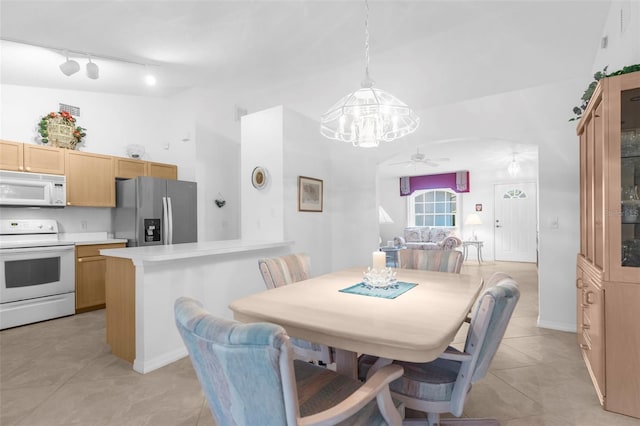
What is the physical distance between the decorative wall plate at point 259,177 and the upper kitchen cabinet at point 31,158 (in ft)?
7.78

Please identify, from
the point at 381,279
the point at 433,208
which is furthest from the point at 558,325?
the point at 433,208

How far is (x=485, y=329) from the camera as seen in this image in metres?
1.23

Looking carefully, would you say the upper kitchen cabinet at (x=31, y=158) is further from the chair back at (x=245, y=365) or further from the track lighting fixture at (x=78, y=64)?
the chair back at (x=245, y=365)

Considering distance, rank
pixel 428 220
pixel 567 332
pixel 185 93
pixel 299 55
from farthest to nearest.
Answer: pixel 428 220 → pixel 185 93 → pixel 299 55 → pixel 567 332

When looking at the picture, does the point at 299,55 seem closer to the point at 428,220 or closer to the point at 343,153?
the point at 343,153

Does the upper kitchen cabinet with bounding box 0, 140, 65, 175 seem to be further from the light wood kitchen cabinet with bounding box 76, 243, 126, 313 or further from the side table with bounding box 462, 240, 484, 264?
the side table with bounding box 462, 240, 484, 264

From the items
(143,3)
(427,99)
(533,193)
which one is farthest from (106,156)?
(533,193)

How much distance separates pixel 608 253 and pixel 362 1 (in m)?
2.52

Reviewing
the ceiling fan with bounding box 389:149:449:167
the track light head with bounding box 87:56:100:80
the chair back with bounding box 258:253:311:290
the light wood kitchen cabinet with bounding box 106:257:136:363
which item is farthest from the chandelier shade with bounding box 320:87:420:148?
the ceiling fan with bounding box 389:149:449:167

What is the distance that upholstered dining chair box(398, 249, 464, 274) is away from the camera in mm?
2498

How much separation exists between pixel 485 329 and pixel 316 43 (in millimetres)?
3053

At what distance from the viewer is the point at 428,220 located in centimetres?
938

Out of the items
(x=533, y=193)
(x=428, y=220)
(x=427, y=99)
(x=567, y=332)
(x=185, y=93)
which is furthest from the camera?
(x=428, y=220)

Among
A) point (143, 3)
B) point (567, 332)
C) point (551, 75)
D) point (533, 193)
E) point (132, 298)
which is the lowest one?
point (567, 332)
